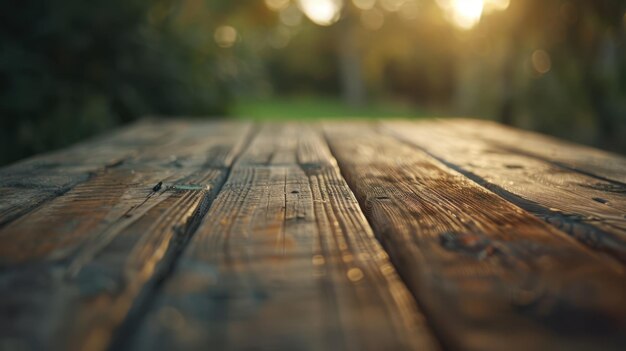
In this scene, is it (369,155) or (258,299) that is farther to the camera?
(369,155)

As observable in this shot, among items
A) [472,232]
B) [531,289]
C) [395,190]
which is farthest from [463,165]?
[531,289]

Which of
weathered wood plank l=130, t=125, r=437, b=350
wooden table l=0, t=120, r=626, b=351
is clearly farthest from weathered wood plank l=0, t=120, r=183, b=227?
weathered wood plank l=130, t=125, r=437, b=350

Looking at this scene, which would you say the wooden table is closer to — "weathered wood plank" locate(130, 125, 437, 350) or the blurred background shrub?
"weathered wood plank" locate(130, 125, 437, 350)

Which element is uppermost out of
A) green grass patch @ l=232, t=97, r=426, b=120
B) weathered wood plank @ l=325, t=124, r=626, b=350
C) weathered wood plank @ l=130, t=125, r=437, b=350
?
weathered wood plank @ l=130, t=125, r=437, b=350

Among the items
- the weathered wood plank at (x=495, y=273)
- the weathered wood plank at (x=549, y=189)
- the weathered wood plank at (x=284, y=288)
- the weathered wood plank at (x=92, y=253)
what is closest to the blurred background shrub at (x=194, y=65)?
the weathered wood plank at (x=92, y=253)

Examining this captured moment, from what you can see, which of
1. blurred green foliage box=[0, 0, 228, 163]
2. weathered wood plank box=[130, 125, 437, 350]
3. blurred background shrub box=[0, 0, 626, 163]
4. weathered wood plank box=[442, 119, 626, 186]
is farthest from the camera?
blurred background shrub box=[0, 0, 626, 163]

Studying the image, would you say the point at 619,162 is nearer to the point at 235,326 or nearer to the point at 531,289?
the point at 531,289
